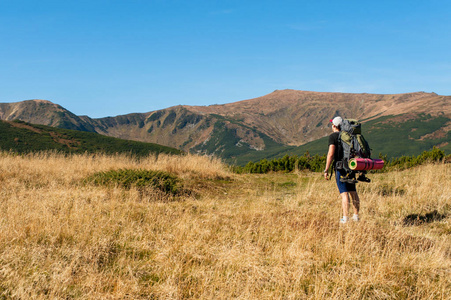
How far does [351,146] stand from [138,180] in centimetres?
649

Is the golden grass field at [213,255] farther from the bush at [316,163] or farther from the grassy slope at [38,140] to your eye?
the grassy slope at [38,140]

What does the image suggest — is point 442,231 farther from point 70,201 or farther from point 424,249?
point 70,201

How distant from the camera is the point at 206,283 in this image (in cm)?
369

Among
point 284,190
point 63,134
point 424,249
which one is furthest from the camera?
point 63,134

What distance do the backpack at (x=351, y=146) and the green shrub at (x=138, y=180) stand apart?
5807mm

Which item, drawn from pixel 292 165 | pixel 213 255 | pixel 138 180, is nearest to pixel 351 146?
pixel 213 255

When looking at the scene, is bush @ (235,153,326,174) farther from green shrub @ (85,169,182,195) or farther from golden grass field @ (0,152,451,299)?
golden grass field @ (0,152,451,299)

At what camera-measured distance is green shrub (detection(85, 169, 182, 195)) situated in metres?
9.96

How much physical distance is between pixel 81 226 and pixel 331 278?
3795mm

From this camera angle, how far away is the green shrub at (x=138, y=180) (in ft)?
32.7

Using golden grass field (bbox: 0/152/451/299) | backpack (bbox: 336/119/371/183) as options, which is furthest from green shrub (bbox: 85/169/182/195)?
backpack (bbox: 336/119/371/183)

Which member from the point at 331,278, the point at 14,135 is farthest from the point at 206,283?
the point at 14,135

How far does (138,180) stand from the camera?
9.97 meters

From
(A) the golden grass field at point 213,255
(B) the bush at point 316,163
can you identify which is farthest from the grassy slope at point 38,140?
(A) the golden grass field at point 213,255
